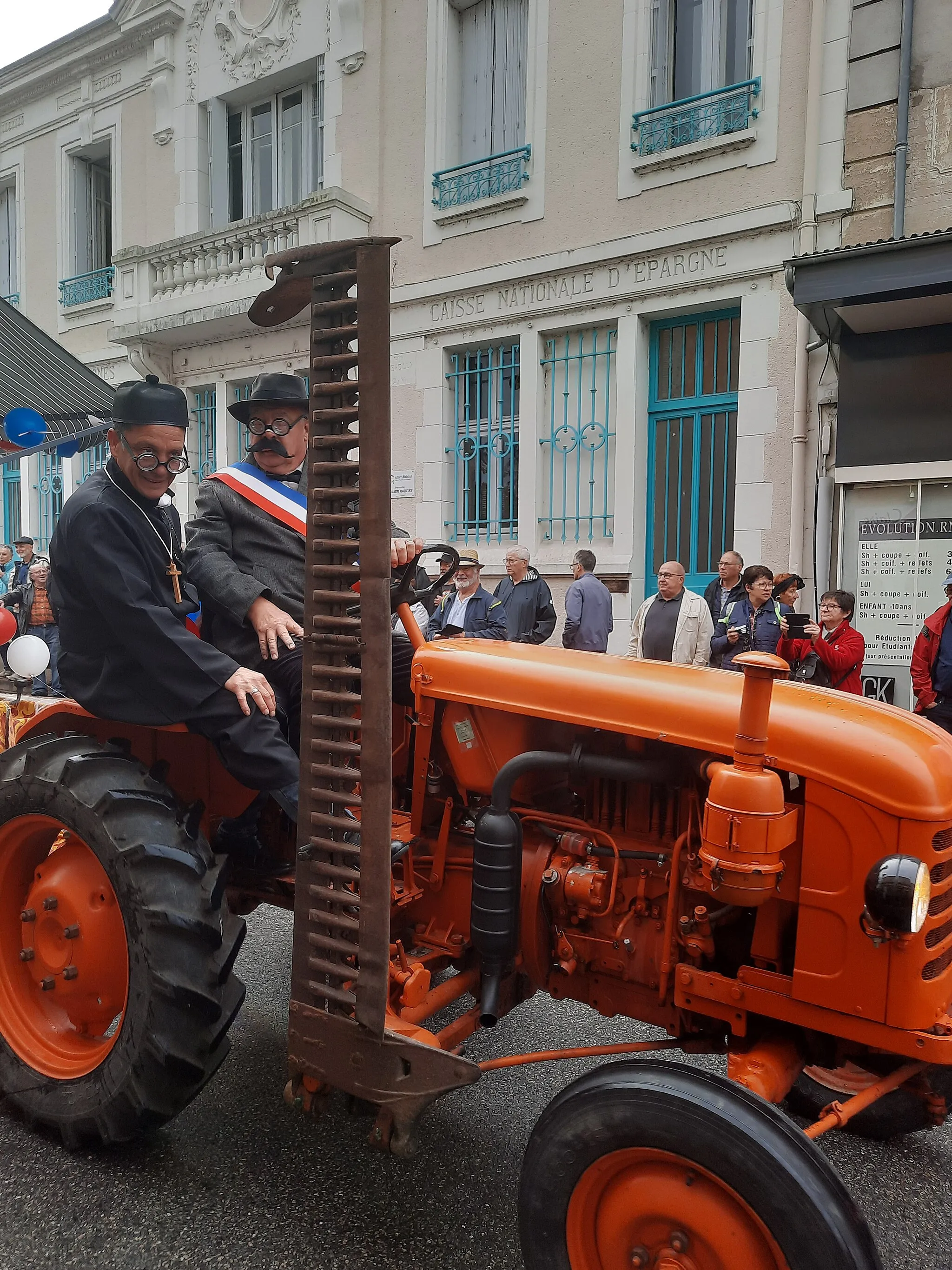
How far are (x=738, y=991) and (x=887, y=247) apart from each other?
5662 millimetres

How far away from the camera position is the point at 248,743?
2.46 meters

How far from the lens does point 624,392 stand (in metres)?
8.67

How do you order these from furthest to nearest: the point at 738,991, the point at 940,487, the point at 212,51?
the point at 212,51 < the point at 940,487 < the point at 738,991

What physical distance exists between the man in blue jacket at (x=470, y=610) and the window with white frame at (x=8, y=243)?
458 inches

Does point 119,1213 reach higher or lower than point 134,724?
lower

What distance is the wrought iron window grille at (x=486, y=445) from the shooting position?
9.62 meters

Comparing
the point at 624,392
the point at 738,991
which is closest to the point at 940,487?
the point at 624,392

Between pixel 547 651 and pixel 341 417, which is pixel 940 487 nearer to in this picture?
pixel 547 651

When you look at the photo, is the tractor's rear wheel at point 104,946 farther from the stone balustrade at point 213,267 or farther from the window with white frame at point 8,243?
the window with white frame at point 8,243

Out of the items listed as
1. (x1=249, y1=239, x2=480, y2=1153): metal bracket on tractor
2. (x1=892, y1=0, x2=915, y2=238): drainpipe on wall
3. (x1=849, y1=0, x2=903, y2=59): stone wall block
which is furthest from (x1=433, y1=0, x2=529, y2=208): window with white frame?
(x1=249, y1=239, x2=480, y2=1153): metal bracket on tractor

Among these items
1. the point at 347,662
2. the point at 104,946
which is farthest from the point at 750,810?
the point at 104,946

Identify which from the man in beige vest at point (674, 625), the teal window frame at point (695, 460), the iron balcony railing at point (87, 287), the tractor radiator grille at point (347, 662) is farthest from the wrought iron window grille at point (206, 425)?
the tractor radiator grille at point (347, 662)

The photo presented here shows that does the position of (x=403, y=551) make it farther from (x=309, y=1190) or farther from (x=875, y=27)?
(x=875, y=27)

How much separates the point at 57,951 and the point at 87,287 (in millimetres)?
13857
